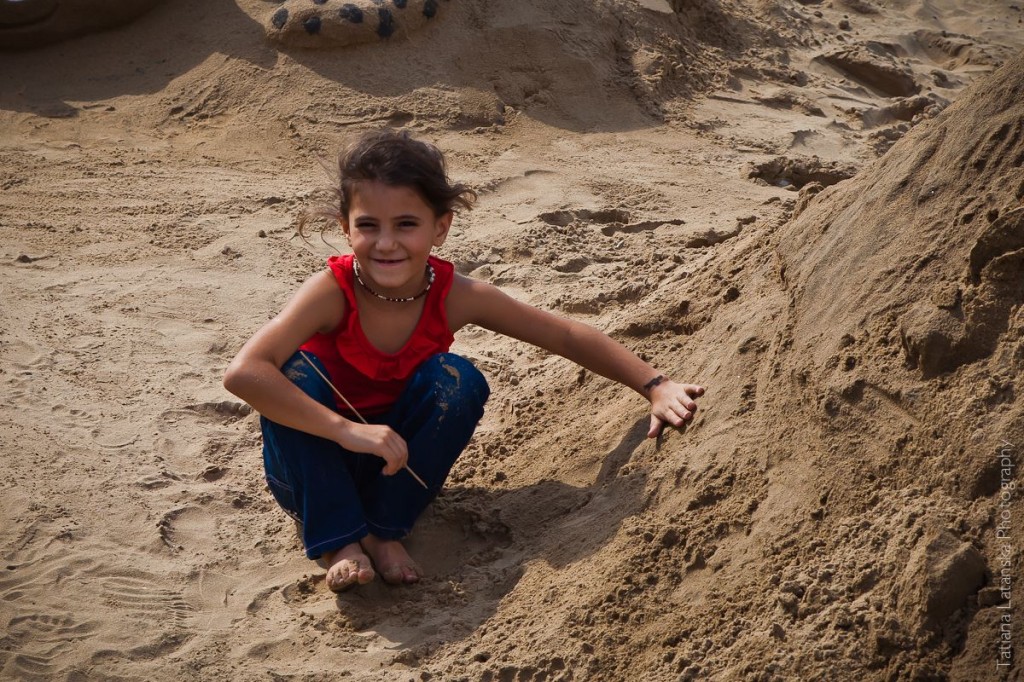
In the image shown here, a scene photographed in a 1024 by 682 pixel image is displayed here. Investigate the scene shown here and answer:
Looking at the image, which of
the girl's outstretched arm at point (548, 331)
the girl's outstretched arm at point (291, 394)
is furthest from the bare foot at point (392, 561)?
the girl's outstretched arm at point (548, 331)

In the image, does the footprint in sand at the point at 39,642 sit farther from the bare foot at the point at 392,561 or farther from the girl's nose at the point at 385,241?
the girl's nose at the point at 385,241

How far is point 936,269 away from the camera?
223cm

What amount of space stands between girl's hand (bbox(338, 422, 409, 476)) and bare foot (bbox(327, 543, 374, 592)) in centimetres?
25

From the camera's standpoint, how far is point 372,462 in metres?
2.71

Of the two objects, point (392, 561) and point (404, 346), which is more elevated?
point (404, 346)

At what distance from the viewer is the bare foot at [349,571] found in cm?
250

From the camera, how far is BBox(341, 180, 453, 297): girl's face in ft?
8.52

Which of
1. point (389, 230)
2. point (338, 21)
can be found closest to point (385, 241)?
point (389, 230)

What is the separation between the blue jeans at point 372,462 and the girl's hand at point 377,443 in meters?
0.14

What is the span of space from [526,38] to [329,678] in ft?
13.9

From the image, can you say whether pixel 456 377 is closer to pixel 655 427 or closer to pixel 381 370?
pixel 381 370

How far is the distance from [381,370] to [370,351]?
0.06 metres

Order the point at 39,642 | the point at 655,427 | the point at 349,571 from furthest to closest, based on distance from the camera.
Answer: the point at 655,427, the point at 349,571, the point at 39,642

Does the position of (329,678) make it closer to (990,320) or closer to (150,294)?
(990,320)
